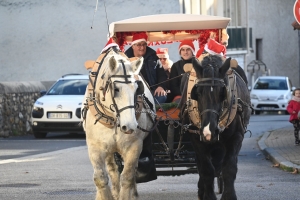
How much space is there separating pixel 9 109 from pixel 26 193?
14.2 metres

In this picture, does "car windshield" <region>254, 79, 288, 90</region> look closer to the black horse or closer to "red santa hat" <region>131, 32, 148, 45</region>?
"red santa hat" <region>131, 32, 148, 45</region>

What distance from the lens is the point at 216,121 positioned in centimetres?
1051

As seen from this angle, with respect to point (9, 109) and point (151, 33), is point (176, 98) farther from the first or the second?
point (9, 109)

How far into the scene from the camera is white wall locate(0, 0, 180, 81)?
4159 cm

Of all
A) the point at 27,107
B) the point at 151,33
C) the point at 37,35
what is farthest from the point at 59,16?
the point at 151,33

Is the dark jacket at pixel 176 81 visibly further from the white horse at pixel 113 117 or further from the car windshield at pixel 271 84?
the car windshield at pixel 271 84

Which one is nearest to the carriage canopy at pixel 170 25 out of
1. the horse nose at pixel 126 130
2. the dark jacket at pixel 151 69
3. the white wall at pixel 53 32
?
the dark jacket at pixel 151 69

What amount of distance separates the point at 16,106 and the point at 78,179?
13.1 m

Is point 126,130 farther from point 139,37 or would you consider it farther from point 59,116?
point 59,116

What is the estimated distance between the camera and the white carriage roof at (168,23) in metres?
13.0

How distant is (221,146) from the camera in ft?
37.3

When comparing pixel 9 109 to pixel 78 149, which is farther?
pixel 9 109

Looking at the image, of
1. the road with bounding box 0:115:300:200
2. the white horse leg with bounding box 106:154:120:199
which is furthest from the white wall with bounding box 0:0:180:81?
the white horse leg with bounding box 106:154:120:199

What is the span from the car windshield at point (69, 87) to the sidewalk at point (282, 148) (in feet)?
17.7
